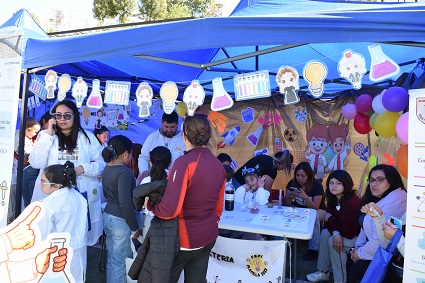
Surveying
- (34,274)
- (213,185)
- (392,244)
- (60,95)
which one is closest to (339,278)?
(392,244)

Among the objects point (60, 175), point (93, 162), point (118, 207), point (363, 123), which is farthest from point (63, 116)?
point (363, 123)

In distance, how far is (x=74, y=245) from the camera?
2477 mm

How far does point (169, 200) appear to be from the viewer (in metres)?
1.94

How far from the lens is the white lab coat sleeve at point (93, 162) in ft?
10.0

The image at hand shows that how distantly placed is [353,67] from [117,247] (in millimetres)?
2268

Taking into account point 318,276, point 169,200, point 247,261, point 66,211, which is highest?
point 169,200

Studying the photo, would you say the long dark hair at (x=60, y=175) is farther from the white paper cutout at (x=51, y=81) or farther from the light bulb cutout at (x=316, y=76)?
the light bulb cutout at (x=316, y=76)

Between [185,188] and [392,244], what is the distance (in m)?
1.44

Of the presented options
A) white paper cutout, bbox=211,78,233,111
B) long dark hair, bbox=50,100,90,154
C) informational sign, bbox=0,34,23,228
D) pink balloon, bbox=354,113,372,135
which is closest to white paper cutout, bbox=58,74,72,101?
informational sign, bbox=0,34,23,228

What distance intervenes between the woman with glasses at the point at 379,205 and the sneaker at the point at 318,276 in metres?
0.61

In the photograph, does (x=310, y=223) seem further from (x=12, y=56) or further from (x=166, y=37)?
(x=12, y=56)

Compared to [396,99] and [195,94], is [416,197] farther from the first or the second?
[195,94]

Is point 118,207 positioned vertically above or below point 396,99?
below

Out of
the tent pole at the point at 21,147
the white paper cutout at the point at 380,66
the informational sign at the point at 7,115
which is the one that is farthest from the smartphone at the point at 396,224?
the tent pole at the point at 21,147
